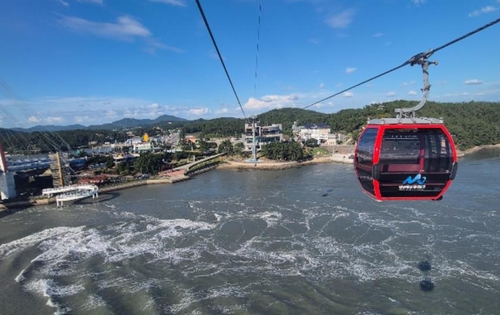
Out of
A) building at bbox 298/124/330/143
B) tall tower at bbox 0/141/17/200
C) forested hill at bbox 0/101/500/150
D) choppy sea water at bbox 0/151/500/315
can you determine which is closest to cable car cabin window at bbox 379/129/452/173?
choppy sea water at bbox 0/151/500/315

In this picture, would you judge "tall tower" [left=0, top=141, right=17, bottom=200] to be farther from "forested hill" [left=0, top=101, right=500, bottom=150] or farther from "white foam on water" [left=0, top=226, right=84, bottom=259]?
"forested hill" [left=0, top=101, right=500, bottom=150]

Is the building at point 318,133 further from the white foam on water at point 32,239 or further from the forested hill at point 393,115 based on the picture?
the white foam on water at point 32,239

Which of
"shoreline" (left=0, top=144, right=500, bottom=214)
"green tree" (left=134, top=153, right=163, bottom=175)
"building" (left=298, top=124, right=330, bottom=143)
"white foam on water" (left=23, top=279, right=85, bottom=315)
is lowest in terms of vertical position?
"white foam on water" (left=23, top=279, right=85, bottom=315)

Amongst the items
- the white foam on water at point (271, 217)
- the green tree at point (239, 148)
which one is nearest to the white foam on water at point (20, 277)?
the white foam on water at point (271, 217)

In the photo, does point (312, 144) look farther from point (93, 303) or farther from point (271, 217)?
point (93, 303)

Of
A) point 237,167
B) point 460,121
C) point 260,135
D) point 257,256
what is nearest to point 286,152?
point 237,167
